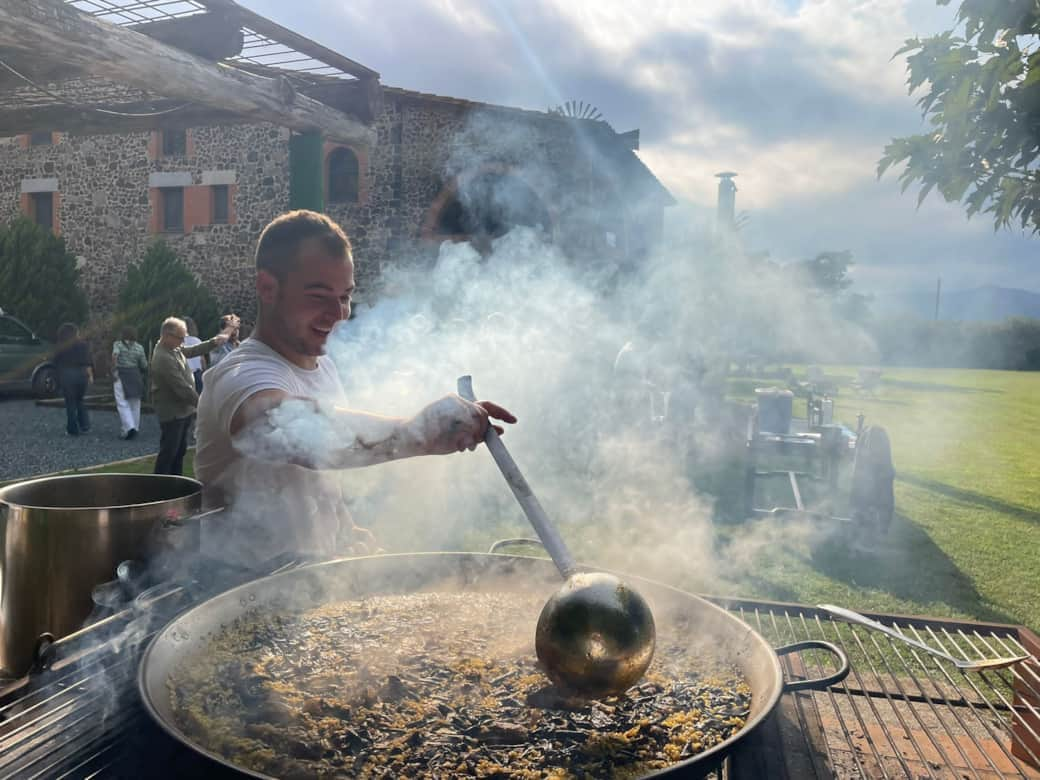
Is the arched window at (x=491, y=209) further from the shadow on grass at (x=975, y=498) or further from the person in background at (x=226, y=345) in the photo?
the shadow on grass at (x=975, y=498)

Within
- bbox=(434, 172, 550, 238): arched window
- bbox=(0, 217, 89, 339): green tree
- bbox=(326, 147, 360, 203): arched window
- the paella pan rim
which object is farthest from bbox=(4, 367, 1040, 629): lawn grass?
bbox=(0, 217, 89, 339): green tree

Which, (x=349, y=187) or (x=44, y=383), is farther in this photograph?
(x=349, y=187)

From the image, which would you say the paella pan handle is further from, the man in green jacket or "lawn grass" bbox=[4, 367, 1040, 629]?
the man in green jacket

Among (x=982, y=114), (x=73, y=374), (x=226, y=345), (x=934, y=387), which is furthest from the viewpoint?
(x=934, y=387)

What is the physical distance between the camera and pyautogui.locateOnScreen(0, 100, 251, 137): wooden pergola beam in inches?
289

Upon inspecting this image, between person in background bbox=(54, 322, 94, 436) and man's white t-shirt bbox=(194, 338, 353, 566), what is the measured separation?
10.5 m

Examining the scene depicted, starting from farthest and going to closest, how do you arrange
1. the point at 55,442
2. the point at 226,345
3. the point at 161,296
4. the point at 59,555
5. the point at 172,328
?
1. the point at 161,296
2. the point at 55,442
3. the point at 226,345
4. the point at 172,328
5. the point at 59,555

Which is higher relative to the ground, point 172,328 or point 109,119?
point 109,119

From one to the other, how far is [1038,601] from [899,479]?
509cm

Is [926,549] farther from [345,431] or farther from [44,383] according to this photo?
[44,383]

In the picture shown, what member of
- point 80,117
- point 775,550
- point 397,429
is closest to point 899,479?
point 775,550

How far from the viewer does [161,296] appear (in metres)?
17.6

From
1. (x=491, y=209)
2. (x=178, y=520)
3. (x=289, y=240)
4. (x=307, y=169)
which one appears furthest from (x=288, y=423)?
(x=491, y=209)

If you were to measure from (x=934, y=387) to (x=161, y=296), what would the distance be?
28928mm
